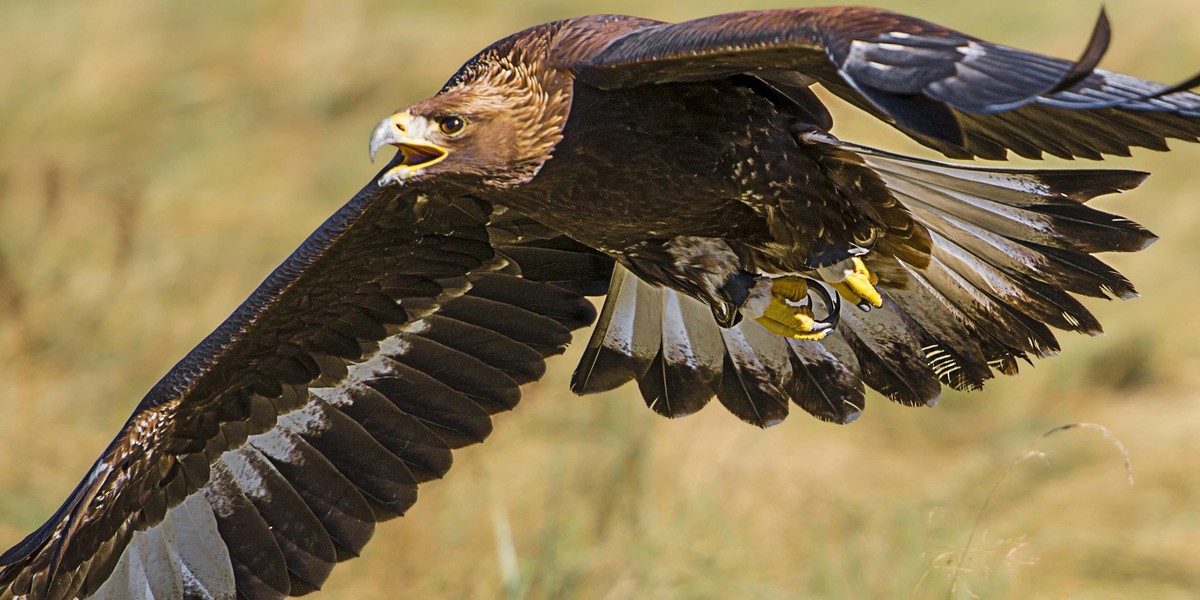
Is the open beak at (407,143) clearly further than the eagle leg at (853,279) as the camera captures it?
No

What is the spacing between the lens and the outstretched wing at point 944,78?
295cm

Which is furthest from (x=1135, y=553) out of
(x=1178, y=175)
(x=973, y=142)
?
(x=1178, y=175)

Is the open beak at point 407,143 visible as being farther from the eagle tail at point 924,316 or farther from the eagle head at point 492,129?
the eagle tail at point 924,316

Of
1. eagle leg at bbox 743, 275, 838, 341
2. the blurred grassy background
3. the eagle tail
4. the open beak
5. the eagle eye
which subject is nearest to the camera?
the open beak

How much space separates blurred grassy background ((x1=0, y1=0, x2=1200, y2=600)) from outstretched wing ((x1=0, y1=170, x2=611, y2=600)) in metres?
0.53

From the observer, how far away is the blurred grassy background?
6.05 meters

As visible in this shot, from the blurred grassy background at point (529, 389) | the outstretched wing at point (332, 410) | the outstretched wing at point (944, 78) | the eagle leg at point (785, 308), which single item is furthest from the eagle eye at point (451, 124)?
the blurred grassy background at point (529, 389)

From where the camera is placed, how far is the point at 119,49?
10055mm

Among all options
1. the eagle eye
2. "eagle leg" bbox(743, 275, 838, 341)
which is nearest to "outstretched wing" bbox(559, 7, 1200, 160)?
the eagle eye

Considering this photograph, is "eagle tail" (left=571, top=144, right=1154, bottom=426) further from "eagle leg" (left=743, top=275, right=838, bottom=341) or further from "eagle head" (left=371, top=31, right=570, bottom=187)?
"eagle head" (left=371, top=31, right=570, bottom=187)

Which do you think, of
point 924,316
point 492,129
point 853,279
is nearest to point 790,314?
point 853,279

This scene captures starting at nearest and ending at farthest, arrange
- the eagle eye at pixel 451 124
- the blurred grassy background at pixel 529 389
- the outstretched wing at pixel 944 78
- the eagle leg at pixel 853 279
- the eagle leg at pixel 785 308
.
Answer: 1. the outstretched wing at pixel 944 78
2. the eagle eye at pixel 451 124
3. the eagle leg at pixel 853 279
4. the eagle leg at pixel 785 308
5. the blurred grassy background at pixel 529 389

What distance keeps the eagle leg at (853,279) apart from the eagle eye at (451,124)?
107cm

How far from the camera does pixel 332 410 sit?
4949 mm
